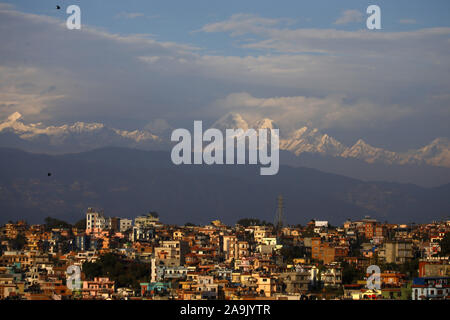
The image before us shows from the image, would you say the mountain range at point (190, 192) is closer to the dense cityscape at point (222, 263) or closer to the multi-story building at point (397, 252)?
the dense cityscape at point (222, 263)

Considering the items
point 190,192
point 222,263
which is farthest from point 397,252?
point 190,192

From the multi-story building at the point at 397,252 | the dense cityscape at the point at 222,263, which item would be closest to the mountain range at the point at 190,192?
the dense cityscape at the point at 222,263

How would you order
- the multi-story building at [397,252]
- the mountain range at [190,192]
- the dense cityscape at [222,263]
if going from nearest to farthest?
the dense cityscape at [222,263]
the multi-story building at [397,252]
the mountain range at [190,192]

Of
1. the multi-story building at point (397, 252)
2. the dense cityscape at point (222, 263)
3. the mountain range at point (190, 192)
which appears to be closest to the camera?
the dense cityscape at point (222, 263)

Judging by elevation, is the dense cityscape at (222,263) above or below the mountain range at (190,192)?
below

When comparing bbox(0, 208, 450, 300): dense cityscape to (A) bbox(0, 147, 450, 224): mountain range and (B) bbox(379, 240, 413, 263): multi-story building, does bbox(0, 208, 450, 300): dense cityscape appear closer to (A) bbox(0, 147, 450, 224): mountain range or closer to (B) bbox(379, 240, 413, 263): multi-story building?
(B) bbox(379, 240, 413, 263): multi-story building

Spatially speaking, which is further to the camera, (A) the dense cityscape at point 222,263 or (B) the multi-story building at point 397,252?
(B) the multi-story building at point 397,252

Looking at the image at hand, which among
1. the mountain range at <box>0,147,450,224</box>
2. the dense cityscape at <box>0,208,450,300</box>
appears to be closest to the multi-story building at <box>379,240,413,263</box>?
the dense cityscape at <box>0,208,450,300</box>

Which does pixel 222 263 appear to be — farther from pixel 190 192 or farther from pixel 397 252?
pixel 190 192
